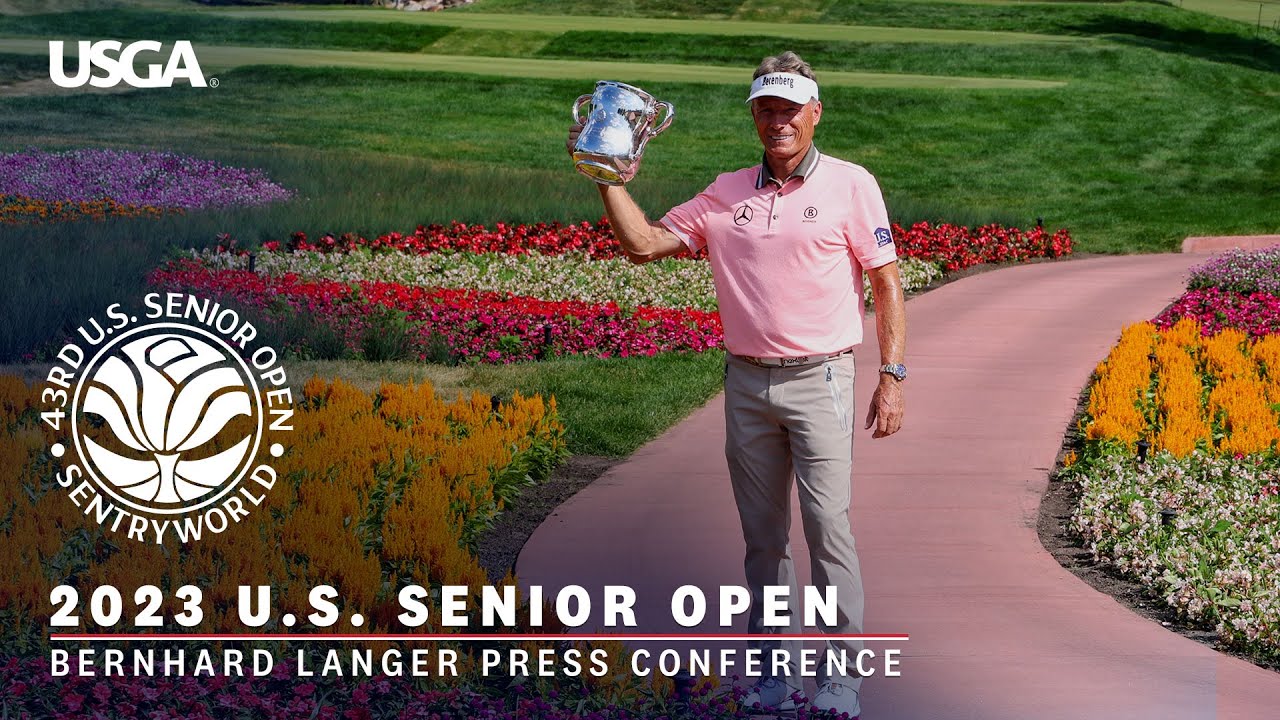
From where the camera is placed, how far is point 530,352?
11594 mm

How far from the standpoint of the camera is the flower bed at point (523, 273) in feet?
47.1

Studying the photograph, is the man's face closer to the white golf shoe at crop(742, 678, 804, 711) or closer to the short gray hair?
the short gray hair

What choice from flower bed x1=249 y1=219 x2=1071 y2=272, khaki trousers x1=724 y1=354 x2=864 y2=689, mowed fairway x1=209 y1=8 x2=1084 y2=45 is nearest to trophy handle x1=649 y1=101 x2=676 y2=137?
khaki trousers x1=724 y1=354 x2=864 y2=689

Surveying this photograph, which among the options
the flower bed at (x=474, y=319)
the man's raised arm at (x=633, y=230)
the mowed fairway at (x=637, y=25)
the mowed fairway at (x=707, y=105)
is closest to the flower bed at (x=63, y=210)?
the mowed fairway at (x=707, y=105)

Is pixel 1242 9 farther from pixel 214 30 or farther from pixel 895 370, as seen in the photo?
pixel 895 370

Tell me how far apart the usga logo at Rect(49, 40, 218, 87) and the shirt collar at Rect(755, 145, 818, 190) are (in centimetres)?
2557

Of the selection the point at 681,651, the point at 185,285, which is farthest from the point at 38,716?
the point at 185,285

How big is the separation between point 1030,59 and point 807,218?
3134 centimetres

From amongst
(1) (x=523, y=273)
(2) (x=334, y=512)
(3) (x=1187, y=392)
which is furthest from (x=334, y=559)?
(1) (x=523, y=273)

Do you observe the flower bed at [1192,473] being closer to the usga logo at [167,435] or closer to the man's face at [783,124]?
the man's face at [783,124]

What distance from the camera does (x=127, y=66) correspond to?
1182 inches

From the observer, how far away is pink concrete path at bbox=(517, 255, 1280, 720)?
521cm

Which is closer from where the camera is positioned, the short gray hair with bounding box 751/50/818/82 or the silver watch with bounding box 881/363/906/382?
the short gray hair with bounding box 751/50/818/82

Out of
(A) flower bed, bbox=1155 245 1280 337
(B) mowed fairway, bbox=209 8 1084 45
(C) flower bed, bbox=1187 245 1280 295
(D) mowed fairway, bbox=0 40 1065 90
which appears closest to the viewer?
(A) flower bed, bbox=1155 245 1280 337
